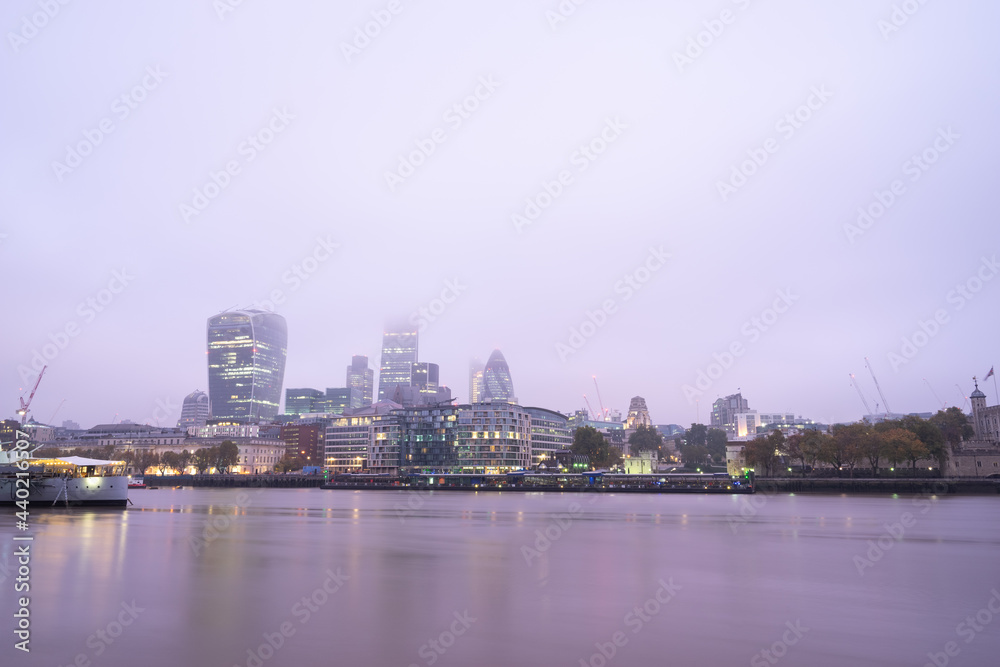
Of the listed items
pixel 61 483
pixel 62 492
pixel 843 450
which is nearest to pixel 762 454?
pixel 843 450

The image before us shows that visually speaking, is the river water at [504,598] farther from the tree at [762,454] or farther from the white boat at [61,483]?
the tree at [762,454]

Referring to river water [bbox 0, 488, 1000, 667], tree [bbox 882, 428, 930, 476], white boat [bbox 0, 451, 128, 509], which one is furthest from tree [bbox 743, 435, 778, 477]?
white boat [bbox 0, 451, 128, 509]

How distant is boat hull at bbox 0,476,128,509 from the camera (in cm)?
7775

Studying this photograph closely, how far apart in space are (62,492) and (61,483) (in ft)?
3.74

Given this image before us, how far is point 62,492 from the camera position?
78688 mm

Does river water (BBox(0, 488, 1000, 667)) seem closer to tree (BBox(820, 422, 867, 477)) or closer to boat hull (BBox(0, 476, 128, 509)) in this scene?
boat hull (BBox(0, 476, 128, 509))

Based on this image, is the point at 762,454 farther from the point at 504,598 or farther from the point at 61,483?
the point at 504,598

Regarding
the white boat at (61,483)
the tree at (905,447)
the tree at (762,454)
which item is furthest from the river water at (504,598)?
the tree at (762,454)

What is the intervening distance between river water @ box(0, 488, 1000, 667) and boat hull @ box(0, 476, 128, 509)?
2960 centimetres

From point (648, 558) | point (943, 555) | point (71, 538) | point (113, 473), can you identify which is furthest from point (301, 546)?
point (113, 473)

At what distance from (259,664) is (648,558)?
90.3 ft

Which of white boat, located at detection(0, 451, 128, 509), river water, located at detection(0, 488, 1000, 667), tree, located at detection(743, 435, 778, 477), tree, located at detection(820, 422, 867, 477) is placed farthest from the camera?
tree, located at detection(743, 435, 778, 477)

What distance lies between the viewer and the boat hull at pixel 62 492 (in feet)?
255

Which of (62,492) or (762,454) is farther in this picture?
(762,454)
